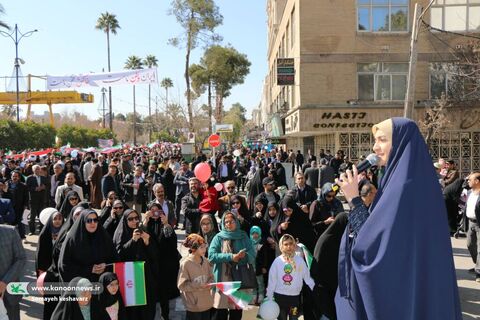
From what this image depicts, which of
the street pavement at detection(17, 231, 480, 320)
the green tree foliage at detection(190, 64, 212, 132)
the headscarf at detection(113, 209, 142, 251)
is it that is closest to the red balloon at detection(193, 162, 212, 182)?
the street pavement at detection(17, 231, 480, 320)

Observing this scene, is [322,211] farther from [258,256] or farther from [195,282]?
[195,282]

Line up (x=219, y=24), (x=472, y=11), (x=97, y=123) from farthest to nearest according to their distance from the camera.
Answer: (x=97, y=123) → (x=219, y=24) → (x=472, y=11)

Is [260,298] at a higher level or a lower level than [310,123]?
lower

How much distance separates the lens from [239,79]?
49719 millimetres

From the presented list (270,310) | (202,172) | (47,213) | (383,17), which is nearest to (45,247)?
(47,213)

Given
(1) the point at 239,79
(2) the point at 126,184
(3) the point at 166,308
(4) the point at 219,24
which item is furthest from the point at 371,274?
(1) the point at 239,79

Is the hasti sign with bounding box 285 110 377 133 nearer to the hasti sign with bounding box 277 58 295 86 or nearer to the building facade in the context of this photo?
the building facade

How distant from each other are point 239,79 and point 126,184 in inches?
1492

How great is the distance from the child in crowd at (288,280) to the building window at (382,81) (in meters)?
19.1

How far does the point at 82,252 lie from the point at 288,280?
90.5 inches

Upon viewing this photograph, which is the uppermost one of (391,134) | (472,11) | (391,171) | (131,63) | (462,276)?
(131,63)

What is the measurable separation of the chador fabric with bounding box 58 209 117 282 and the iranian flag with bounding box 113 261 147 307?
0.22m

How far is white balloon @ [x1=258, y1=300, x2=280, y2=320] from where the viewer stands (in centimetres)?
544

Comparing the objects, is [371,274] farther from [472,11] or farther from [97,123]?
[97,123]
